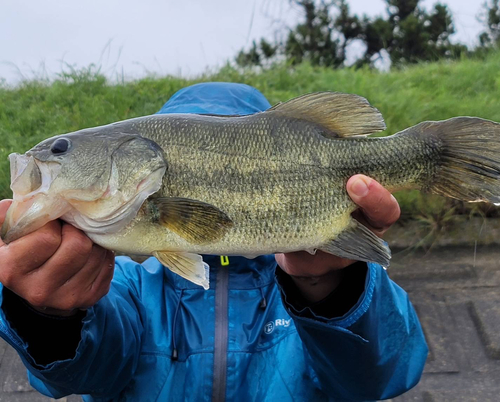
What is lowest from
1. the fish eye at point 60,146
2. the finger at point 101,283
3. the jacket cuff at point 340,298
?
the jacket cuff at point 340,298

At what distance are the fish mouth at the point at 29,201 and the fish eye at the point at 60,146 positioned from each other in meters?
0.06

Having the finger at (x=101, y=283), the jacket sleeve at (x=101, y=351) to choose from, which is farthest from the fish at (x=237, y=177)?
the jacket sleeve at (x=101, y=351)

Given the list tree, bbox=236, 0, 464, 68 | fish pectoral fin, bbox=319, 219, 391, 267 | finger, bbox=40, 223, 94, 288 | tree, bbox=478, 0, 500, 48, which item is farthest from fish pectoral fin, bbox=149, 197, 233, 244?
tree, bbox=236, 0, 464, 68

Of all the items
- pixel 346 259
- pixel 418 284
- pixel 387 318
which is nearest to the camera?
pixel 346 259

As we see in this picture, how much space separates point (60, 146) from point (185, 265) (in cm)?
53

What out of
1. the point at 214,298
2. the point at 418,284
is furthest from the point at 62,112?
the point at 418,284

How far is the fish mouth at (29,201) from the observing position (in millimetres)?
1344

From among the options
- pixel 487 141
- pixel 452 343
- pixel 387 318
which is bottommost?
pixel 452 343

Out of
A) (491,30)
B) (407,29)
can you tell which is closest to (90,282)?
(491,30)

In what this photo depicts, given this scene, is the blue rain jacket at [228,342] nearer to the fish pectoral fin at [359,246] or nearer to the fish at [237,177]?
the fish pectoral fin at [359,246]

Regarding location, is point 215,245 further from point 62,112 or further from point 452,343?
point 62,112

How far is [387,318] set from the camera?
1.76m

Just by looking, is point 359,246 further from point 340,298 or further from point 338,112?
point 338,112

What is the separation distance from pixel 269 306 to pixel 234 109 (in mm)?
975
